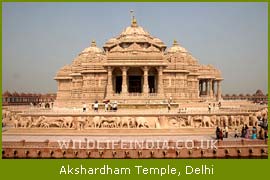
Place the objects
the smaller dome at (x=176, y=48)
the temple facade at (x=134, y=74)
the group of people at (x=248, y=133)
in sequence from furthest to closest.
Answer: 1. the smaller dome at (x=176, y=48)
2. the temple facade at (x=134, y=74)
3. the group of people at (x=248, y=133)

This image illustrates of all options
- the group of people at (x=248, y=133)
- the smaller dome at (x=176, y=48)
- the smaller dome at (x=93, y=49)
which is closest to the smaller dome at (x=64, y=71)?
the smaller dome at (x=93, y=49)

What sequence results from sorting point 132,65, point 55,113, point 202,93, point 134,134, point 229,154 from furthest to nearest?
1. point 202,93
2. point 132,65
3. point 55,113
4. point 134,134
5. point 229,154

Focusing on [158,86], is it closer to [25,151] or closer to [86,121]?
[86,121]

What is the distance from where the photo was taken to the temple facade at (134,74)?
1328 inches

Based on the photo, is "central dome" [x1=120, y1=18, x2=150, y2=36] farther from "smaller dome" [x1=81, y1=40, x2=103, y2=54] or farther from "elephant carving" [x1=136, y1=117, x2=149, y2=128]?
"elephant carving" [x1=136, y1=117, x2=149, y2=128]

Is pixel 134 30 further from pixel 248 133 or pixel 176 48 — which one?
pixel 248 133

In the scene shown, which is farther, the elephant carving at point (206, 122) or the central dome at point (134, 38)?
the central dome at point (134, 38)

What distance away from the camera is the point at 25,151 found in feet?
64.8

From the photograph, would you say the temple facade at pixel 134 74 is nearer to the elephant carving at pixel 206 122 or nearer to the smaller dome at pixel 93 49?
the smaller dome at pixel 93 49

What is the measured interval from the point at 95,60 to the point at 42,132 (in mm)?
16060

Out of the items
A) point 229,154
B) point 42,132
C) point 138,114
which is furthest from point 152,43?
point 229,154

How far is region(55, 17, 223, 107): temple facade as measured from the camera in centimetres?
3372

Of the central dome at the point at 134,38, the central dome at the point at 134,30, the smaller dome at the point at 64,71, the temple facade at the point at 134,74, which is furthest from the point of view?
the smaller dome at the point at 64,71

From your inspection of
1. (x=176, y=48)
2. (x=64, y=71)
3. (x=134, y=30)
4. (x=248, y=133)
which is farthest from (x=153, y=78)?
(x=64, y=71)
